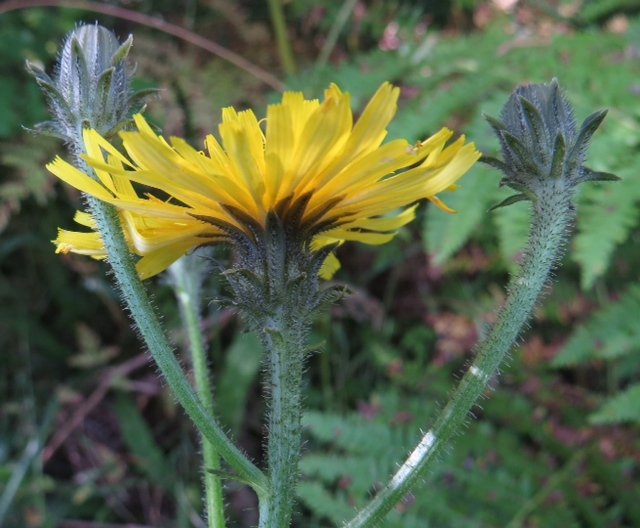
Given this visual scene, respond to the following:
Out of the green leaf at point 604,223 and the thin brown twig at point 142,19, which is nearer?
the green leaf at point 604,223

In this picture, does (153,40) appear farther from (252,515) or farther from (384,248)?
(252,515)

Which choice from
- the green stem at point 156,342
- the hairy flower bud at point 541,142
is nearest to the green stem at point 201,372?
the green stem at point 156,342

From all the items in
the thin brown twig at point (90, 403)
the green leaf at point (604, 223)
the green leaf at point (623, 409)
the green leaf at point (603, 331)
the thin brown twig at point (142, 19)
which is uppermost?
the thin brown twig at point (142, 19)

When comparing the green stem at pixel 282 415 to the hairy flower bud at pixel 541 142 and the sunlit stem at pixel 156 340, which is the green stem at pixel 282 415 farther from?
the hairy flower bud at pixel 541 142

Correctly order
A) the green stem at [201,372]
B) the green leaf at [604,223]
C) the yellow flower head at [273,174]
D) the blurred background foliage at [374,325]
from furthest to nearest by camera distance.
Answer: the blurred background foliage at [374,325] → the green leaf at [604,223] → the green stem at [201,372] → the yellow flower head at [273,174]

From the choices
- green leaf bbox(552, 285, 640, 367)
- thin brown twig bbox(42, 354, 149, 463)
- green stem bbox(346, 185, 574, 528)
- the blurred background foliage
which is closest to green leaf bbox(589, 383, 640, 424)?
the blurred background foliage
